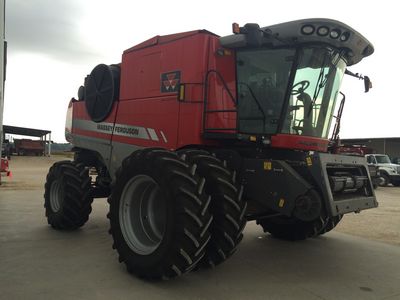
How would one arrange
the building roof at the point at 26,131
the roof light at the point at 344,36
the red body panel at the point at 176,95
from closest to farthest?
the roof light at the point at 344,36 < the red body panel at the point at 176,95 < the building roof at the point at 26,131

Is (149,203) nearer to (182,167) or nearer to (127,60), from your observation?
(182,167)

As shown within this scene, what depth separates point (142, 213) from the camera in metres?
5.48

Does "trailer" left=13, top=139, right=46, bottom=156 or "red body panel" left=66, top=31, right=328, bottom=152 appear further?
"trailer" left=13, top=139, right=46, bottom=156

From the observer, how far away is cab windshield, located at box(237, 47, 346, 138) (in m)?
5.24

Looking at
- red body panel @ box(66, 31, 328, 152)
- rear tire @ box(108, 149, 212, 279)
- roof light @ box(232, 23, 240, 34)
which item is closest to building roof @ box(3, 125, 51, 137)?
red body panel @ box(66, 31, 328, 152)

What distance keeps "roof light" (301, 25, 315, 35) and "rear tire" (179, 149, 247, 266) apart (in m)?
1.89

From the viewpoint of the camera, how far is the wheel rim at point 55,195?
7967 millimetres

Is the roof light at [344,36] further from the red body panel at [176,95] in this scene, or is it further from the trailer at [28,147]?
the trailer at [28,147]

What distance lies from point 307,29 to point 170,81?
6.60ft

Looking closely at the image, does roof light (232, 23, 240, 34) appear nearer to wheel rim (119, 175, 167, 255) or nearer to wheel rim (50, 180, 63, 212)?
wheel rim (119, 175, 167, 255)

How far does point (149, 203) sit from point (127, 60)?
107 inches

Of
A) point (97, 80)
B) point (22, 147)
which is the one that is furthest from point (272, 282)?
point (22, 147)

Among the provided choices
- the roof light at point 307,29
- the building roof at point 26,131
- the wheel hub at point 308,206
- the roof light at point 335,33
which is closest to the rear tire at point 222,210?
the wheel hub at point 308,206

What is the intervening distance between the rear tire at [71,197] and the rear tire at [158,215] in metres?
2.31
